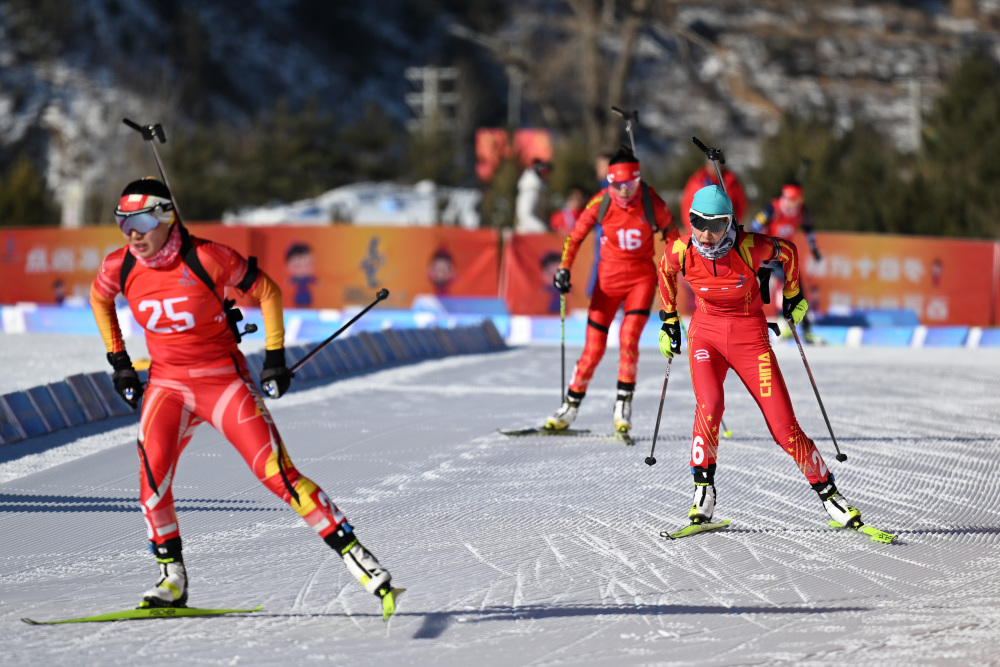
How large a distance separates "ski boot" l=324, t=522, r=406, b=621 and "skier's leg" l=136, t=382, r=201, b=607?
26.1 inches

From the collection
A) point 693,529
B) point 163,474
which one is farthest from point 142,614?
point 693,529

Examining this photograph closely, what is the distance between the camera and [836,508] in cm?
654

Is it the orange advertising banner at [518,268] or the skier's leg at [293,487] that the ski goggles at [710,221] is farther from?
the orange advertising banner at [518,268]

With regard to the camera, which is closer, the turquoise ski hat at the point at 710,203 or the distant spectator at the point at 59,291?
the turquoise ski hat at the point at 710,203

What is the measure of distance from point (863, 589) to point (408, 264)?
1597 cm

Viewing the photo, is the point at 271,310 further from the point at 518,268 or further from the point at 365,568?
the point at 518,268

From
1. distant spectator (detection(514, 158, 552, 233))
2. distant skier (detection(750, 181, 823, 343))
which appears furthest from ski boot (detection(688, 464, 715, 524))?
distant spectator (detection(514, 158, 552, 233))

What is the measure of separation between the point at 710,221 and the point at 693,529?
1544 millimetres

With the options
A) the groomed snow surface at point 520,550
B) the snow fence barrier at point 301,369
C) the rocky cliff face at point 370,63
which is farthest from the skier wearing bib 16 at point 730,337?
the rocky cliff face at point 370,63

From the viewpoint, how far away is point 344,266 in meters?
21.0

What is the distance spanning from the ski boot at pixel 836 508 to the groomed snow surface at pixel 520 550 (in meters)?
0.08

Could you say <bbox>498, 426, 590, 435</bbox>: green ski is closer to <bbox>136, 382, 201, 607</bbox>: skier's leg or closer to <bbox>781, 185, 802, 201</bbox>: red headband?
<bbox>136, 382, 201, 607</bbox>: skier's leg

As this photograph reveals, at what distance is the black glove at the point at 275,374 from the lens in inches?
191

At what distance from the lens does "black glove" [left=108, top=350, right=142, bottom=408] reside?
5105mm
